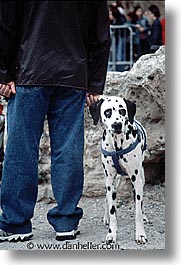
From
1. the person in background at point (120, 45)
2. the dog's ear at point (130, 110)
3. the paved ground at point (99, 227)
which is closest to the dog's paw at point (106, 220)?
the paved ground at point (99, 227)

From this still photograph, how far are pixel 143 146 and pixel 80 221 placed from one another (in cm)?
40

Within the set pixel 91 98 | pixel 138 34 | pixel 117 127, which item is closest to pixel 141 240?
pixel 117 127

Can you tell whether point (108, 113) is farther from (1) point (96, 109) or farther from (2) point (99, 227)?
(2) point (99, 227)

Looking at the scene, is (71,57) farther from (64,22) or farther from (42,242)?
(42,242)

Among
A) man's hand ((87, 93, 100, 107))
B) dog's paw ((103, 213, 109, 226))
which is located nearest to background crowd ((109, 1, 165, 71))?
man's hand ((87, 93, 100, 107))

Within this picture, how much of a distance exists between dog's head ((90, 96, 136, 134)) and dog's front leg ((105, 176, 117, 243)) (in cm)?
22

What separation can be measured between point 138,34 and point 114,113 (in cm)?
157

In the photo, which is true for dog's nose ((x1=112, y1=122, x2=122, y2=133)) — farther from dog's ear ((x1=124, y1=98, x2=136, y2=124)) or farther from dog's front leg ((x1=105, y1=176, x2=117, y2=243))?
dog's front leg ((x1=105, y1=176, x2=117, y2=243))

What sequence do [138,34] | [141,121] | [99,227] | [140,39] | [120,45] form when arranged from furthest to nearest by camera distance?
[120,45] < [138,34] < [140,39] < [141,121] < [99,227]

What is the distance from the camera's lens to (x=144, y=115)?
289cm

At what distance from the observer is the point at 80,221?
2697mm

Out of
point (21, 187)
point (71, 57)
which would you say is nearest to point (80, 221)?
point (21, 187)

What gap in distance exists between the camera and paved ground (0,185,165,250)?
2547mm

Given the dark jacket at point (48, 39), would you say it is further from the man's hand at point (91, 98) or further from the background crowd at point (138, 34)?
the background crowd at point (138, 34)
